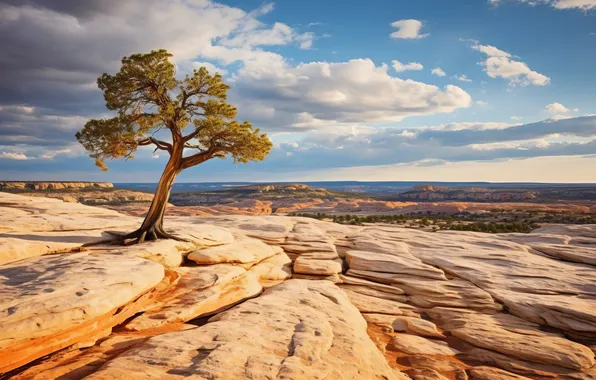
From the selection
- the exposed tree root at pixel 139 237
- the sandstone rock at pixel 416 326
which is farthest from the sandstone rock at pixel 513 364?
the exposed tree root at pixel 139 237

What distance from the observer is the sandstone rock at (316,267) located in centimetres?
2048

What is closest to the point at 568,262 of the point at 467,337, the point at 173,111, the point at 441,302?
the point at 441,302

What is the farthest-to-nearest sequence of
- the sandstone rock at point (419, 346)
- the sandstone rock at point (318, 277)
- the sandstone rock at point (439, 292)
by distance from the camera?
the sandstone rock at point (318, 277)
the sandstone rock at point (439, 292)
the sandstone rock at point (419, 346)

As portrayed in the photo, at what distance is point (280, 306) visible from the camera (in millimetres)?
13703

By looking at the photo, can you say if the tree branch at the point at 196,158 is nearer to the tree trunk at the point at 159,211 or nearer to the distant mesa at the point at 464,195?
the tree trunk at the point at 159,211

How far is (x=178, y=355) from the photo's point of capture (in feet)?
29.3

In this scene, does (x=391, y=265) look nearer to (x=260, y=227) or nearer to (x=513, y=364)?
(x=513, y=364)

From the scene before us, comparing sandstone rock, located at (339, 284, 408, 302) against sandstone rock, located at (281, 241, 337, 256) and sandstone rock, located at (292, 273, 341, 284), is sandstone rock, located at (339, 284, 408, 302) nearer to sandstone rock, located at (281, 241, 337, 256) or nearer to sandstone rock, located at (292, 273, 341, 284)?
sandstone rock, located at (292, 273, 341, 284)

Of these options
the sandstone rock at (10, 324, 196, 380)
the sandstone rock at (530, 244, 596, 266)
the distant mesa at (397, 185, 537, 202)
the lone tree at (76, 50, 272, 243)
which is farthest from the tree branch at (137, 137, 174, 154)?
the distant mesa at (397, 185, 537, 202)

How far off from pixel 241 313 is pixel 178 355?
396 cm

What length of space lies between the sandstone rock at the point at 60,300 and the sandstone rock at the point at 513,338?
13.6 m

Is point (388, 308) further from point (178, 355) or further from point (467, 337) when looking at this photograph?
point (178, 355)

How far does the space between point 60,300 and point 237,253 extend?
10.4 metres

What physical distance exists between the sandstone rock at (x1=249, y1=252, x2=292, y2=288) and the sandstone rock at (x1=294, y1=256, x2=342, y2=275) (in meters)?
0.65
